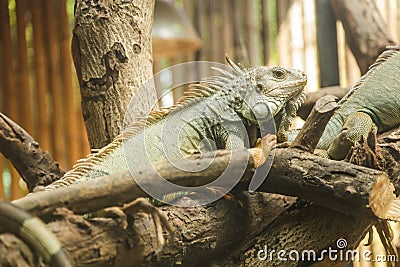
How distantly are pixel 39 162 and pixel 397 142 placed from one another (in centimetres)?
161

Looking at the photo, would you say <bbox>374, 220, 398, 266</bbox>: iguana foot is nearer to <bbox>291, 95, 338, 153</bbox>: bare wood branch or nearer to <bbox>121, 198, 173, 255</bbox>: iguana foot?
<bbox>291, 95, 338, 153</bbox>: bare wood branch

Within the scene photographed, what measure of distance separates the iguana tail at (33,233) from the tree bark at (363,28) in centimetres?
294

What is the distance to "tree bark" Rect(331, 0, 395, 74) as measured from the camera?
12.7 ft

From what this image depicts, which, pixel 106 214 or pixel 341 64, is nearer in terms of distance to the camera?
pixel 106 214

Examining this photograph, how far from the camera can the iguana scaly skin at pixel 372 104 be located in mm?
2707

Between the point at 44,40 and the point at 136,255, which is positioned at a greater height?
the point at 44,40

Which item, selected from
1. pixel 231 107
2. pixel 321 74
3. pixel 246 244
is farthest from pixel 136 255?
pixel 321 74

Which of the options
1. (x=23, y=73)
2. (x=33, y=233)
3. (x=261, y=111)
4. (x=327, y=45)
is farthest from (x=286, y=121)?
(x=23, y=73)

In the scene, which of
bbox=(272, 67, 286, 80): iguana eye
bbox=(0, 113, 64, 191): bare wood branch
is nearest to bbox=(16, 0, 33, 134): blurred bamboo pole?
bbox=(0, 113, 64, 191): bare wood branch

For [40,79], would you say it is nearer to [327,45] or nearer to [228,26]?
[228,26]

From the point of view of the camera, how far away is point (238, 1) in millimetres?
5363

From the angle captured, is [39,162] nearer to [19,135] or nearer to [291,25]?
[19,135]

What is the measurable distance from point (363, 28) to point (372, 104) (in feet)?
3.92

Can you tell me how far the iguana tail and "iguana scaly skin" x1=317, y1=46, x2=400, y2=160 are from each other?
1.41m
